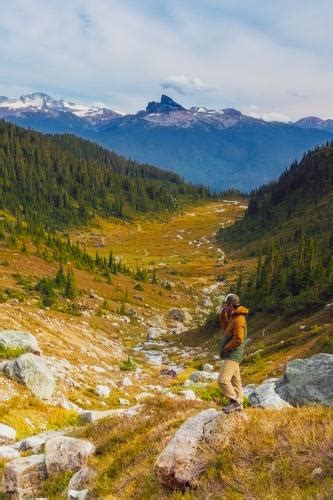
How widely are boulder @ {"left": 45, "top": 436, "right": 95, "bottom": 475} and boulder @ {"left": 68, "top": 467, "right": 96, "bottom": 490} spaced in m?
0.59

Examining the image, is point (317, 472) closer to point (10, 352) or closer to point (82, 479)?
point (82, 479)

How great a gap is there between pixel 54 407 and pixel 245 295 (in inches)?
1498

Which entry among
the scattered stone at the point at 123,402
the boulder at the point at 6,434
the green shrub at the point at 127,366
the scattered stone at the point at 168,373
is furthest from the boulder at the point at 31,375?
the scattered stone at the point at 168,373

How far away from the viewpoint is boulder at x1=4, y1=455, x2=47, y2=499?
1124 cm

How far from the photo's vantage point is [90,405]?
21.5 metres

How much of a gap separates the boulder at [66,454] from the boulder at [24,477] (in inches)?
12.5

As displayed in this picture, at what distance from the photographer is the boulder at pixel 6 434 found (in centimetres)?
1501

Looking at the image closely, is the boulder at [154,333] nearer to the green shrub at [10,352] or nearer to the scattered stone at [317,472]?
the green shrub at [10,352]

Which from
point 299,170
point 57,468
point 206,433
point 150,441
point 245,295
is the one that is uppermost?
point 299,170

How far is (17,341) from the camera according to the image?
23.0 m

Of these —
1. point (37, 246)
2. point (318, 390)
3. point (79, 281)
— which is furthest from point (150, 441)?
point (37, 246)

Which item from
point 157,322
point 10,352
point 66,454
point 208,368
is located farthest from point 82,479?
point 157,322

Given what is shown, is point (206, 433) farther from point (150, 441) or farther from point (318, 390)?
point (318, 390)

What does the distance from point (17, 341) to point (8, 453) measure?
10.2 meters
